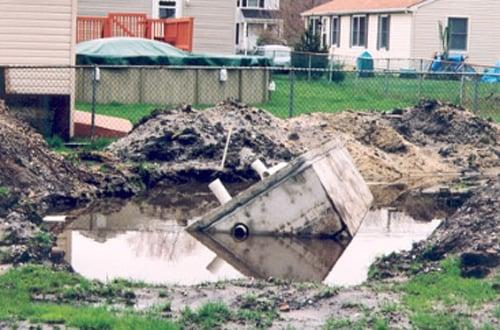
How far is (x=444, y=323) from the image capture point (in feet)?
32.8

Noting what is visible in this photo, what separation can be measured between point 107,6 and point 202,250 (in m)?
31.9

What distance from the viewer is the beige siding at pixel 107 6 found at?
150 ft

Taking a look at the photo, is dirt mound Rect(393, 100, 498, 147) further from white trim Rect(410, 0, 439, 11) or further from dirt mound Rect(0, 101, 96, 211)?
white trim Rect(410, 0, 439, 11)

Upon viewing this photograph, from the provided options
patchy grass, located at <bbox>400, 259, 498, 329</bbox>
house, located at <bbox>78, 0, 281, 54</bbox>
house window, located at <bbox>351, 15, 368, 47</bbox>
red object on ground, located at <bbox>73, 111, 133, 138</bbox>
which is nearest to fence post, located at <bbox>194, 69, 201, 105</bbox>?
red object on ground, located at <bbox>73, 111, 133, 138</bbox>

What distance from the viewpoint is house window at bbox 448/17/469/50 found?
182 feet

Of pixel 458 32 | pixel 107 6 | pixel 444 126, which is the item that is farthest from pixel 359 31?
pixel 444 126

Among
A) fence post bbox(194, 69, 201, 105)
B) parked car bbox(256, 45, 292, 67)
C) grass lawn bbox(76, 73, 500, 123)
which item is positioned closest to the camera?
grass lawn bbox(76, 73, 500, 123)

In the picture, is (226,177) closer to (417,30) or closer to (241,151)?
(241,151)

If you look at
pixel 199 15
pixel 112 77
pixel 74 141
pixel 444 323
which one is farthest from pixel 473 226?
pixel 199 15

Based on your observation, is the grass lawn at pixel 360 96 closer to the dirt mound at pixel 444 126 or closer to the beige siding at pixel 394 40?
the dirt mound at pixel 444 126

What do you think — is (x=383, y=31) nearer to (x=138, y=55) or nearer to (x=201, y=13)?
(x=201, y=13)

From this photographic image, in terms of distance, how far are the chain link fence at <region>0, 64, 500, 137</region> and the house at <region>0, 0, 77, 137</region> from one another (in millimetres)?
23

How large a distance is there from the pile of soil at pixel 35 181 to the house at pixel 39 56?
4.14 meters

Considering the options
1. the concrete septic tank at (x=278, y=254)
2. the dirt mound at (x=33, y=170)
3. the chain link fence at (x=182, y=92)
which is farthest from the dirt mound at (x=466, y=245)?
the chain link fence at (x=182, y=92)
